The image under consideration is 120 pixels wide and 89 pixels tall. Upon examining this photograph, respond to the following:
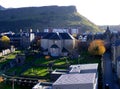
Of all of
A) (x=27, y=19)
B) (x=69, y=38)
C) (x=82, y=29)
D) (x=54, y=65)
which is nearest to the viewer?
(x=54, y=65)

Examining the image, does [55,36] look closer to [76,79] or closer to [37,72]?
[37,72]

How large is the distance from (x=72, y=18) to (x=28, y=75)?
105659mm

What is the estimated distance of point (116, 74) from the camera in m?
54.4

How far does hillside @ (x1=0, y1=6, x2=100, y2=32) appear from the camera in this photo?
148250mm

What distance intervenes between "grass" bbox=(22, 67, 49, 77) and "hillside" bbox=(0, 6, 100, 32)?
270 feet

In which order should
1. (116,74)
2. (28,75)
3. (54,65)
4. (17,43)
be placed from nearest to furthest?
(116,74)
(28,75)
(54,65)
(17,43)

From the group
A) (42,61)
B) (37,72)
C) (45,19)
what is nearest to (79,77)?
(37,72)

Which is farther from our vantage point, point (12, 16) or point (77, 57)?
point (12, 16)

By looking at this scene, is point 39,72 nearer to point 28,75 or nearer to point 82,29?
point 28,75

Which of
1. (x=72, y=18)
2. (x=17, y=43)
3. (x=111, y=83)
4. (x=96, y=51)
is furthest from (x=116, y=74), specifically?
(x=72, y=18)

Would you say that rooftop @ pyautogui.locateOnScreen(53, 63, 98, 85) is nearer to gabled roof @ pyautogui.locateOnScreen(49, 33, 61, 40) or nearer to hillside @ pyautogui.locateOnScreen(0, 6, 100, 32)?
gabled roof @ pyautogui.locateOnScreen(49, 33, 61, 40)

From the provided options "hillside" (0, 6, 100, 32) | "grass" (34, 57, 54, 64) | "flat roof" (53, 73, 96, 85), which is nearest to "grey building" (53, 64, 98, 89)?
"flat roof" (53, 73, 96, 85)

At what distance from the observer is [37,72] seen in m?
59.8

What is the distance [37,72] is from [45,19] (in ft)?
322
